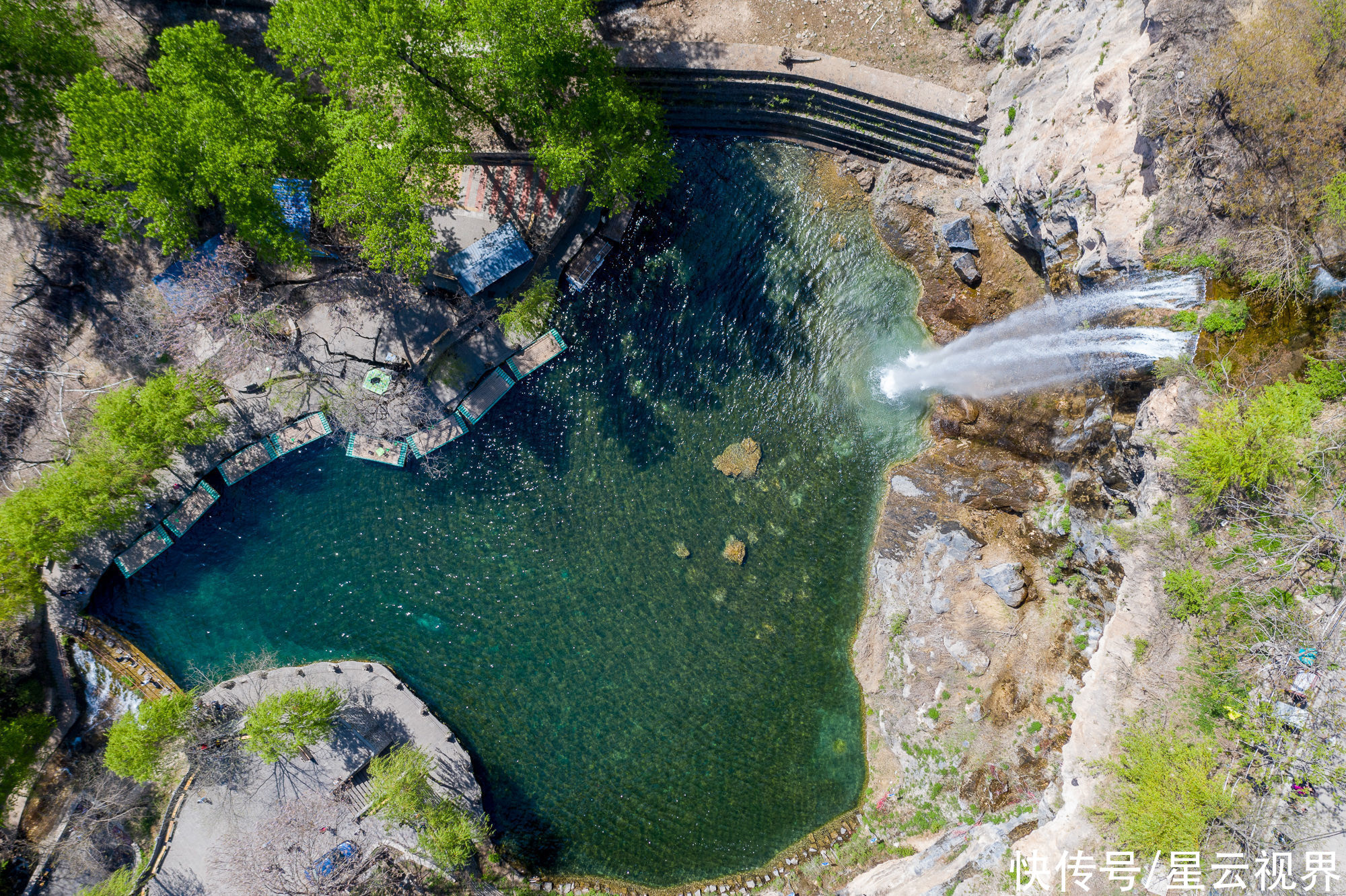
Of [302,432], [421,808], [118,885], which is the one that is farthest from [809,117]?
[118,885]

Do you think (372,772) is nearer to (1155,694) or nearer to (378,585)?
Answer: (378,585)

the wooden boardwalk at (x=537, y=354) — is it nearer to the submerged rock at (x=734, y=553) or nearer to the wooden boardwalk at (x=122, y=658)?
the submerged rock at (x=734, y=553)

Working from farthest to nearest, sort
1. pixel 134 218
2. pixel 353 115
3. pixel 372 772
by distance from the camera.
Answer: pixel 372 772
pixel 134 218
pixel 353 115

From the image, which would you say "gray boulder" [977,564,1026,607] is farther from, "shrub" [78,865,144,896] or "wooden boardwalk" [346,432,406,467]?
"shrub" [78,865,144,896]

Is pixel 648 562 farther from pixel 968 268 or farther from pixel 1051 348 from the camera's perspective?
pixel 1051 348

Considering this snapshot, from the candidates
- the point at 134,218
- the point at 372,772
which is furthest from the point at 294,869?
the point at 134,218

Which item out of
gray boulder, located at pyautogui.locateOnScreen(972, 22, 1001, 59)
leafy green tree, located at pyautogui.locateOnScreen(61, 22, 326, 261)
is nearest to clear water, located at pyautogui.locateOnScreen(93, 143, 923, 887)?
gray boulder, located at pyautogui.locateOnScreen(972, 22, 1001, 59)

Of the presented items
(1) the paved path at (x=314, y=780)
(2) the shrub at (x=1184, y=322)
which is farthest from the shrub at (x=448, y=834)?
(2) the shrub at (x=1184, y=322)

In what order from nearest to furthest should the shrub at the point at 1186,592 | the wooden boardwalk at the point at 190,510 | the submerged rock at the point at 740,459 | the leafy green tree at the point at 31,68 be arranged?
the leafy green tree at the point at 31,68 < the shrub at the point at 1186,592 < the wooden boardwalk at the point at 190,510 < the submerged rock at the point at 740,459
